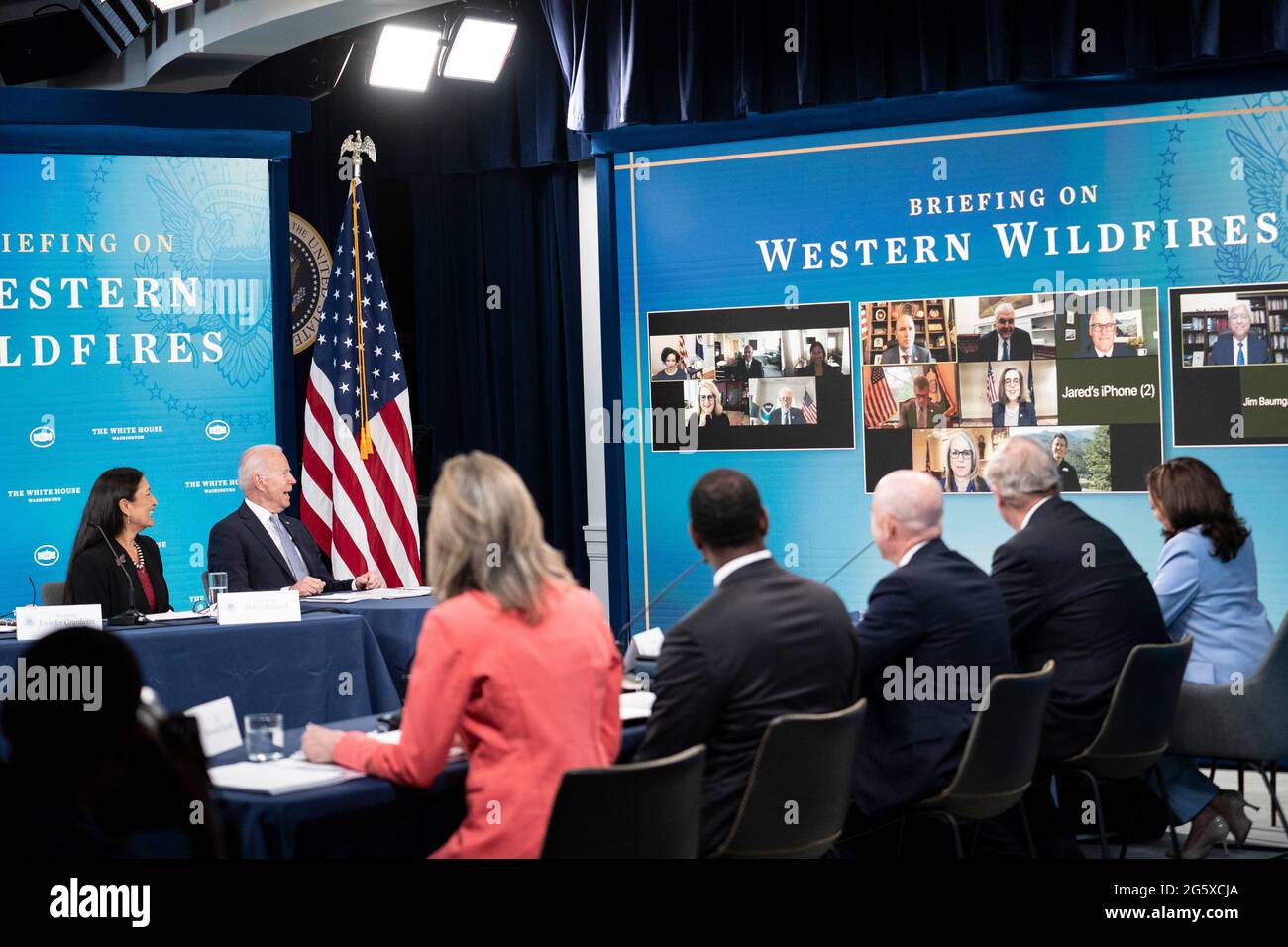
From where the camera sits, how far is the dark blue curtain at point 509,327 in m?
7.71

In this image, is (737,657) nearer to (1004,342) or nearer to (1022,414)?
(1022,414)

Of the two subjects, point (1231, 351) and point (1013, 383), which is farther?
point (1013, 383)

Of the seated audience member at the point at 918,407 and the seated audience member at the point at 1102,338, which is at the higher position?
the seated audience member at the point at 1102,338

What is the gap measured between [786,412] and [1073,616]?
2596mm

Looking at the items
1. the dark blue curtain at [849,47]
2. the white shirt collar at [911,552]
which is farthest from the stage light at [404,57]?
the white shirt collar at [911,552]

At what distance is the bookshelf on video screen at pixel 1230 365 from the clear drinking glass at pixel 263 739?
408 cm

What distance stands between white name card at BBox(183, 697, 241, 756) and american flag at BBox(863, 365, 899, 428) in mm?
3665

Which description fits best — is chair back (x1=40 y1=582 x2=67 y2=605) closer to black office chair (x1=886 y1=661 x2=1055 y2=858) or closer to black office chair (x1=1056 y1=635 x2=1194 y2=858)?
black office chair (x1=886 y1=661 x2=1055 y2=858)

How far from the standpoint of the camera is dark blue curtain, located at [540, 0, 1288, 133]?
17.7ft

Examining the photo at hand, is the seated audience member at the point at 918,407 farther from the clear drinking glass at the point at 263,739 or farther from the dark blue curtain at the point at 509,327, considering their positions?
the clear drinking glass at the point at 263,739

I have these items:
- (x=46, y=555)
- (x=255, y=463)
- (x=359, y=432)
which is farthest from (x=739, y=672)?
(x=46, y=555)

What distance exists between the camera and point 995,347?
5891 millimetres

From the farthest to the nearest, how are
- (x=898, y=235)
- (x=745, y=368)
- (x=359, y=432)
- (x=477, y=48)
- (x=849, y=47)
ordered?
1. (x=359, y=432)
2. (x=477, y=48)
3. (x=745, y=368)
4. (x=898, y=235)
5. (x=849, y=47)
